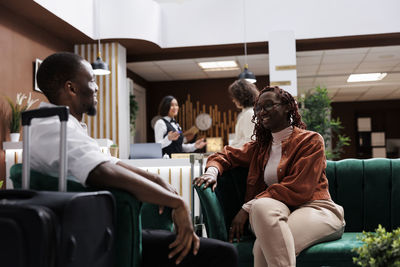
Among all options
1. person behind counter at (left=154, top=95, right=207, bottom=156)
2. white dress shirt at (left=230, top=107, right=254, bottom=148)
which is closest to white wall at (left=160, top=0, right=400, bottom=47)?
person behind counter at (left=154, top=95, right=207, bottom=156)

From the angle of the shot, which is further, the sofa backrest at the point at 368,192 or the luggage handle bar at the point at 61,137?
the sofa backrest at the point at 368,192

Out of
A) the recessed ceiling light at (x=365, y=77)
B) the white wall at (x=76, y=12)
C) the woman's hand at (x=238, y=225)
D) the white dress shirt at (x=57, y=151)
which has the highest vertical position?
the white wall at (x=76, y=12)

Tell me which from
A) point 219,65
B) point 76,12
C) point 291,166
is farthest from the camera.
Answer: point 219,65

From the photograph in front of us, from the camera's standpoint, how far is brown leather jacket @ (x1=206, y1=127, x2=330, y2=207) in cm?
241

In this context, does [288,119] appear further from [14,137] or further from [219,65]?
[219,65]

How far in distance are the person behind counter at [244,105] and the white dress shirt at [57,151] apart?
9.01 feet

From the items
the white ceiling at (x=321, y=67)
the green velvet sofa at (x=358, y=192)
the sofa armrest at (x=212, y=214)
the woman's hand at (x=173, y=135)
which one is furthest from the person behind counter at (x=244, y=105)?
the white ceiling at (x=321, y=67)

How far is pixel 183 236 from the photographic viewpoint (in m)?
1.49

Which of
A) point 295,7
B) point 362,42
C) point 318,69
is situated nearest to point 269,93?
point 295,7

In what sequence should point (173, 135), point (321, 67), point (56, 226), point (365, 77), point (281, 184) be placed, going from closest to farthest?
point (56, 226)
point (281, 184)
point (173, 135)
point (321, 67)
point (365, 77)

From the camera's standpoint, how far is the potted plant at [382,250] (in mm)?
1369

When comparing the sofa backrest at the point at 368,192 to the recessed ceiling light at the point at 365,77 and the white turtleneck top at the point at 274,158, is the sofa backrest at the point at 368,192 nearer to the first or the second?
the white turtleneck top at the point at 274,158

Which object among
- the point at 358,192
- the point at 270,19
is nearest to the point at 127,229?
the point at 358,192

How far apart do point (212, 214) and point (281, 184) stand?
39 cm
